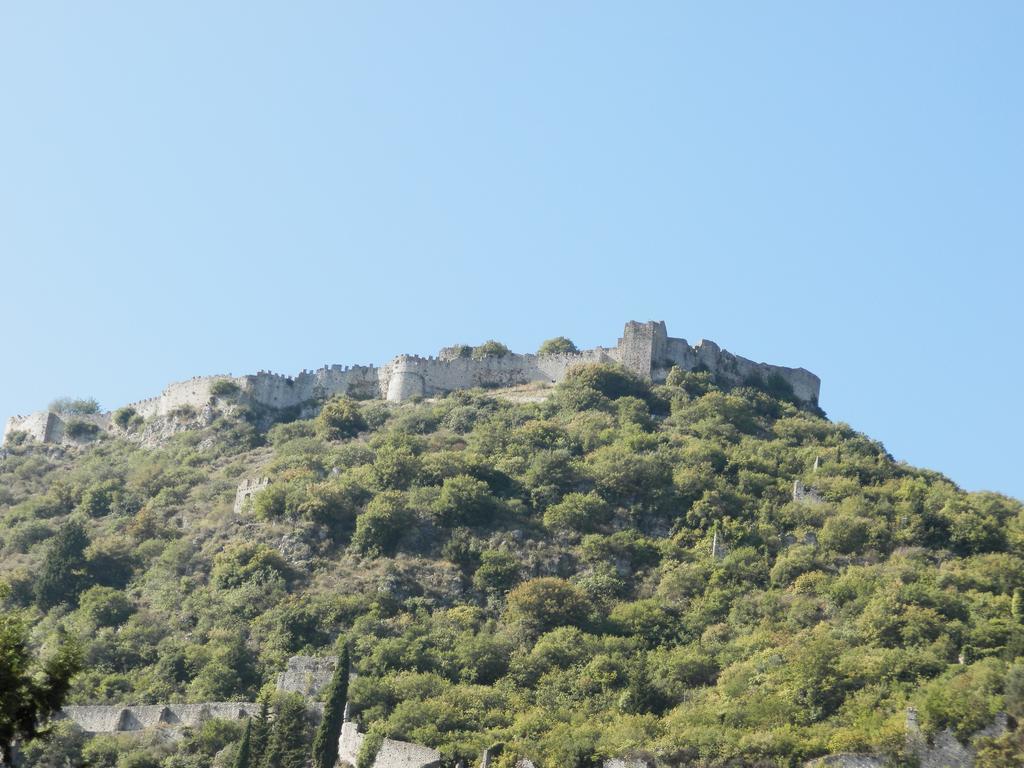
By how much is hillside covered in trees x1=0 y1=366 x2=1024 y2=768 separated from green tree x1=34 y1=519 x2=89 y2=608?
97 millimetres

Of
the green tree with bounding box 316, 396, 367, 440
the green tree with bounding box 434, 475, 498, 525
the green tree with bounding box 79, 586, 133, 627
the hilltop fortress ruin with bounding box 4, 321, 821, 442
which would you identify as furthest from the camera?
the hilltop fortress ruin with bounding box 4, 321, 821, 442

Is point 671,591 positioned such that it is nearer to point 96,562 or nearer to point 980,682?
point 980,682

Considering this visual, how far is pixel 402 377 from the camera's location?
266ft

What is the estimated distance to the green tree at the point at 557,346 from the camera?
8188cm

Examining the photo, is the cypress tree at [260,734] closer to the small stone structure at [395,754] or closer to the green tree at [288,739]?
the green tree at [288,739]

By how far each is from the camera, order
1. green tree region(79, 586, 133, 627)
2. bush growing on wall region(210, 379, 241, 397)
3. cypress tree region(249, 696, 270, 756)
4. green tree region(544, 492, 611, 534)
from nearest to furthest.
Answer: cypress tree region(249, 696, 270, 756)
green tree region(79, 586, 133, 627)
green tree region(544, 492, 611, 534)
bush growing on wall region(210, 379, 241, 397)

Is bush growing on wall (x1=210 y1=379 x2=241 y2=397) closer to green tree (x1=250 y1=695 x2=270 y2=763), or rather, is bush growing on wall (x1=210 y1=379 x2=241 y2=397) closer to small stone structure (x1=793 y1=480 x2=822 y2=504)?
small stone structure (x1=793 y1=480 x2=822 y2=504)

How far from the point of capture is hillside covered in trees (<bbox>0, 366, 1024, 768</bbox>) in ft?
154

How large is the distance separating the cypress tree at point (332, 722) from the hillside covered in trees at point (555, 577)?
1.30 metres

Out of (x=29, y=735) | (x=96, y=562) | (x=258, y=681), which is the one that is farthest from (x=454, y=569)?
(x=29, y=735)

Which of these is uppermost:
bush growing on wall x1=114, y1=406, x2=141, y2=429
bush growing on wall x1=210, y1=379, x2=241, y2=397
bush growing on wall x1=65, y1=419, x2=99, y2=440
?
bush growing on wall x1=210, y1=379, x2=241, y2=397

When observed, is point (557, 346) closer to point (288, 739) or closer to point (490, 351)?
point (490, 351)

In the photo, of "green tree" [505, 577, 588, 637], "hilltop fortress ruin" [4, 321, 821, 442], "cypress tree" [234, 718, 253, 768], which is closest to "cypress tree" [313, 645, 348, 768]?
"cypress tree" [234, 718, 253, 768]

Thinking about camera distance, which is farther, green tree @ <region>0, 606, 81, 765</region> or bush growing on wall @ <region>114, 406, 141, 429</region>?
bush growing on wall @ <region>114, 406, 141, 429</region>
